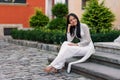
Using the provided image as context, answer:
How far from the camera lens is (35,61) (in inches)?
433

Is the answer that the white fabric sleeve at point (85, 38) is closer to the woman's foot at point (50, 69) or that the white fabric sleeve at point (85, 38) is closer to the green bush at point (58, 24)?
the woman's foot at point (50, 69)

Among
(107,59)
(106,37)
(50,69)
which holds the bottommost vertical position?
(50,69)

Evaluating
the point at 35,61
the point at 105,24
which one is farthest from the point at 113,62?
the point at 105,24

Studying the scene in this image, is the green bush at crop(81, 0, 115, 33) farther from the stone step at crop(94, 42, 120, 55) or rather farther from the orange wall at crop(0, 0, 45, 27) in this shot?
the orange wall at crop(0, 0, 45, 27)

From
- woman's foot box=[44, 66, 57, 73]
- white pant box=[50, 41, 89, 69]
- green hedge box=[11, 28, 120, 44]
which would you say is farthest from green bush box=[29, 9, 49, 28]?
woman's foot box=[44, 66, 57, 73]

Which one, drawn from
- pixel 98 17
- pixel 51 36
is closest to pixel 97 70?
pixel 98 17

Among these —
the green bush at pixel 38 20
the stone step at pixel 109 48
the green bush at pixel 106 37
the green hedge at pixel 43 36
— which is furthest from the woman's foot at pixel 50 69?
the green bush at pixel 38 20

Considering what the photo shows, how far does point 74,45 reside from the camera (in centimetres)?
890

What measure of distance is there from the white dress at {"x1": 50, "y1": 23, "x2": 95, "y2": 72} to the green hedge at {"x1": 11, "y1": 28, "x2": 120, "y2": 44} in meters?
0.43

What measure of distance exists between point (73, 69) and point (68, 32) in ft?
2.85

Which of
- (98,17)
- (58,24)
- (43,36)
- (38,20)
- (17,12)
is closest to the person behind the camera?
(98,17)

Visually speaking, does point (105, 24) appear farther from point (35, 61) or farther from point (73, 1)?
point (73, 1)

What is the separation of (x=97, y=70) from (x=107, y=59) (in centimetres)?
58

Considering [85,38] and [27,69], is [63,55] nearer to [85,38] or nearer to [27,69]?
[85,38]
